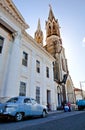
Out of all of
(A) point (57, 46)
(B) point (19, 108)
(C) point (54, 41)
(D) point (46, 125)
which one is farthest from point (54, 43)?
(D) point (46, 125)

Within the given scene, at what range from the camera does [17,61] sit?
13867mm

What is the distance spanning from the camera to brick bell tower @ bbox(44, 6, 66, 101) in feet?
101

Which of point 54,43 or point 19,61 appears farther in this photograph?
point 54,43

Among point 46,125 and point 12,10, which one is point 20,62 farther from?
point 46,125

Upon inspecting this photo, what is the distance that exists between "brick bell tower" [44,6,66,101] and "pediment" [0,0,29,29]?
15.5m

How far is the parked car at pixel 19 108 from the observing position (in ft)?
26.8

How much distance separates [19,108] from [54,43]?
28.6 metres

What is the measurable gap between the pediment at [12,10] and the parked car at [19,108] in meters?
9.05

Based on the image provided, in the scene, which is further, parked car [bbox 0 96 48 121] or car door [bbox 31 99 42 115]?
car door [bbox 31 99 42 115]

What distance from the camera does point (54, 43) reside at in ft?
117

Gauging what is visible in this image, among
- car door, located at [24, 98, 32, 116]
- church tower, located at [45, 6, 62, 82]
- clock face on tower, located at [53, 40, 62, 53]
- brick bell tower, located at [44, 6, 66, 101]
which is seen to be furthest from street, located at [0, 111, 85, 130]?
clock face on tower, located at [53, 40, 62, 53]

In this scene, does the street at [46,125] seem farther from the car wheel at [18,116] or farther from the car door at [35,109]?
the car door at [35,109]

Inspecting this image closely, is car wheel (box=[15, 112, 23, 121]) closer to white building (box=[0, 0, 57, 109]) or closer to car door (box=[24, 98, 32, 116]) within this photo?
car door (box=[24, 98, 32, 116])

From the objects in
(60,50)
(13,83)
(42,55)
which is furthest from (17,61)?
(60,50)
